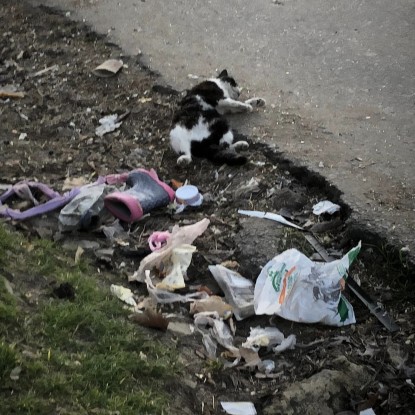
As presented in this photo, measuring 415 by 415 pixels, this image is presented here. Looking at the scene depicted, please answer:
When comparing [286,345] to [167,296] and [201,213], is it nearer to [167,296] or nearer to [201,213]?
[167,296]

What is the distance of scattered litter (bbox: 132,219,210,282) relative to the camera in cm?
420

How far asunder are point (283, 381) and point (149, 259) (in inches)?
44.5

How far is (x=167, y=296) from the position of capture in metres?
4.01

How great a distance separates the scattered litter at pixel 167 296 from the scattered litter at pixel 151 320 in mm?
288

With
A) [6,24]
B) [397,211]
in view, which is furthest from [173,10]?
[397,211]

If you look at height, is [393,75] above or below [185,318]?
above

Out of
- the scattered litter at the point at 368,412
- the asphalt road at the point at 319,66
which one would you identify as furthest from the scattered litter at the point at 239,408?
the asphalt road at the point at 319,66

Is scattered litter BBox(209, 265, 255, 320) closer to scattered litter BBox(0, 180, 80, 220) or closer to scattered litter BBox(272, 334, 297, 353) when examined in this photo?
scattered litter BBox(272, 334, 297, 353)

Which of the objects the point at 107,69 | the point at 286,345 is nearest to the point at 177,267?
the point at 286,345

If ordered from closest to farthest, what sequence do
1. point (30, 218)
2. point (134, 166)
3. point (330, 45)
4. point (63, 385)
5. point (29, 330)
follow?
point (63, 385)
point (29, 330)
point (30, 218)
point (134, 166)
point (330, 45)

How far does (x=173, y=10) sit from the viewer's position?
765 cm

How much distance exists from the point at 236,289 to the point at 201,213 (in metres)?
0.88

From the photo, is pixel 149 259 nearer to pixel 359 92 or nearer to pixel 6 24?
pixel 359 92

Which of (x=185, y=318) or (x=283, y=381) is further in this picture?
A: (x=185, y=318)
